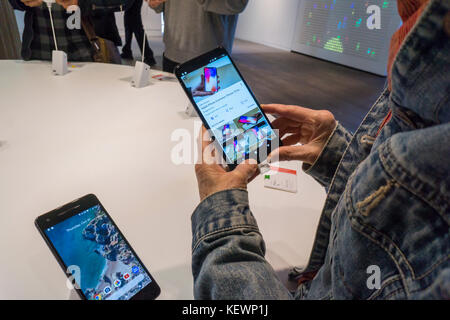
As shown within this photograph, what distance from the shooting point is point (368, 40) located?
4082 mm

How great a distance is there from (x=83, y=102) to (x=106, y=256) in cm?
85

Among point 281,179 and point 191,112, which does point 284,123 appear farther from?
point 191,112

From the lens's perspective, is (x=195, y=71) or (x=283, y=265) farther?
(x=195, y=71)

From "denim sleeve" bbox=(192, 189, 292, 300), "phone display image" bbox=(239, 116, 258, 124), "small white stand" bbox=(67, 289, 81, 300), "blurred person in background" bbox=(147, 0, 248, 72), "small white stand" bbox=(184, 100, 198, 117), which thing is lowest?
"small white stand" bbox=(67, 289, 81, 300)

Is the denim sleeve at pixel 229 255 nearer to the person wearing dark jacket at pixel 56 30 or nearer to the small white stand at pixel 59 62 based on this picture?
the small white stand at pixel 59 62

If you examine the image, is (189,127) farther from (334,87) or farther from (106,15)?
(334,87)

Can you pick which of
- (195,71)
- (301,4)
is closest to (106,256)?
(195,71)

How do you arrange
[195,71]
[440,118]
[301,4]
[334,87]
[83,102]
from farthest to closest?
[301,4] < [334,87] < [83,102] < [195,71] < [440,118]

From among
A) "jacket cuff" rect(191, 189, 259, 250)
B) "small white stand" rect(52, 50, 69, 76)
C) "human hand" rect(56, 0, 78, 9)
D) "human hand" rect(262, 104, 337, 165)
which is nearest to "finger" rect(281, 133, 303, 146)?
"human hand" rect(262, 104, 337, 165)

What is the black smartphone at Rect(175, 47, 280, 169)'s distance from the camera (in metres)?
0.67

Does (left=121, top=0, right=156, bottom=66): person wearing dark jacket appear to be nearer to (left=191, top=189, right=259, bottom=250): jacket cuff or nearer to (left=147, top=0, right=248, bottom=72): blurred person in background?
(left=147, top=0, right=248, bottom=72): blurred person in background

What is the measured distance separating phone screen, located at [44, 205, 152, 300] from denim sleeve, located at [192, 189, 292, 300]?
158mm

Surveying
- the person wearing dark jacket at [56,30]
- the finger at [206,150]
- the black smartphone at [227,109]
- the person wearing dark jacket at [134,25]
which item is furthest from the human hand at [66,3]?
the person wearing dark jacket at [134,25]

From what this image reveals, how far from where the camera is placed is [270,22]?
598cm
